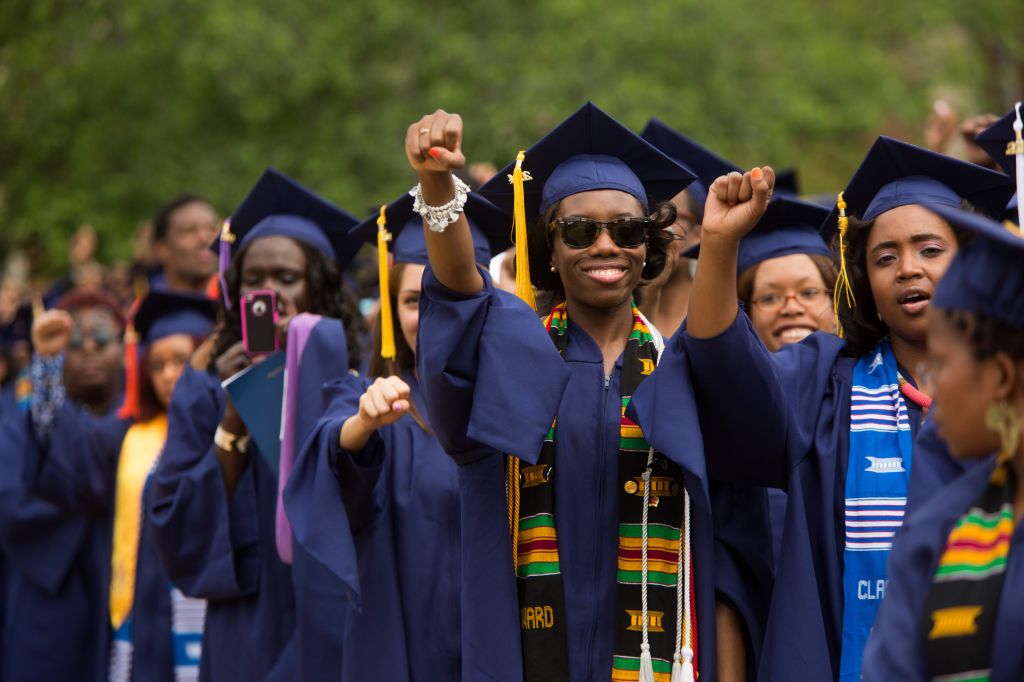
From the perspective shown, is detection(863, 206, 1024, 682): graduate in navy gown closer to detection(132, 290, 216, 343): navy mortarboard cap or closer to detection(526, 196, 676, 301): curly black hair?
detection(526, 196, 676, 301): curly black hair

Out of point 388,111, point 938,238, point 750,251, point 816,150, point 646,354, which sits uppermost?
point 816,150

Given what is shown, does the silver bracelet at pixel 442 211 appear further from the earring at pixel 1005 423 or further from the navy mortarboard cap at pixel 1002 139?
the navy mortarboard cap at pixel 1002 139

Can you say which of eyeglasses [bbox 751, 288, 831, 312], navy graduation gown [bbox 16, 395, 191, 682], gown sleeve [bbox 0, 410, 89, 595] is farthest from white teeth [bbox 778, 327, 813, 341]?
gown sleeve [bbox 0, 410, 89, 595]

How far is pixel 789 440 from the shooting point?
3.90 metres

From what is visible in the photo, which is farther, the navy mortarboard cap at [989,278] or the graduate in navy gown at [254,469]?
the graduate in navy gown at [254,469]

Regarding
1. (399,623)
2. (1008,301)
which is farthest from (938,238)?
(399,623)

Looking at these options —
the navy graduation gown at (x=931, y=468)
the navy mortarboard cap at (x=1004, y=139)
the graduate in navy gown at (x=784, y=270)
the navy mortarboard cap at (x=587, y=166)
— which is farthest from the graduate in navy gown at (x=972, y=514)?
the graduate in navy gown at (x=784, y=270)

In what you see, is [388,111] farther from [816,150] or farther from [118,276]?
[816,150]

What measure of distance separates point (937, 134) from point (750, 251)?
5.69 feet

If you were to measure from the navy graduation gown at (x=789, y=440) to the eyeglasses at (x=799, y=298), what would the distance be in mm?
1118

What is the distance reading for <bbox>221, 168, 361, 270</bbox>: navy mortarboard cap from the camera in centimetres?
582

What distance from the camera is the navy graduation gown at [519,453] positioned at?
3.65 metres

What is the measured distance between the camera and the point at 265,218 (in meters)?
5.93

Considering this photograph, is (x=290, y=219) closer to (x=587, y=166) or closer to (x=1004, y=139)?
(x=587, y=166)
